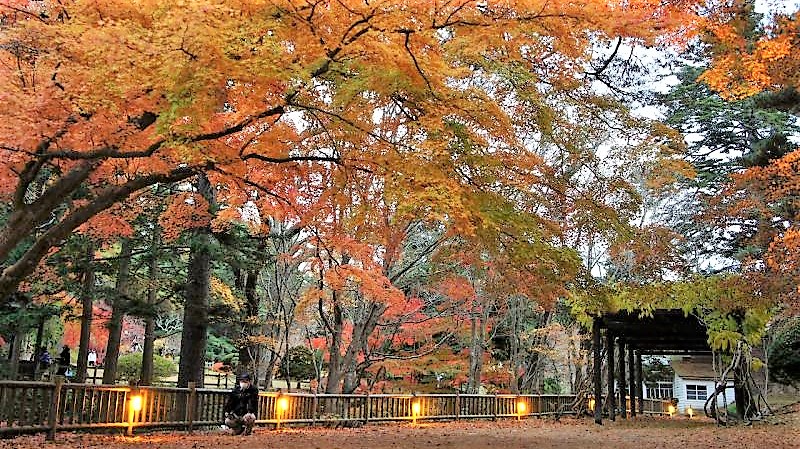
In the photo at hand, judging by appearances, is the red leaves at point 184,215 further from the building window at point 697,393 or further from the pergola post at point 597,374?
the building window at point 697,393

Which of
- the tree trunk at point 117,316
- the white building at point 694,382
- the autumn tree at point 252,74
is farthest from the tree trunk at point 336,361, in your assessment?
the white building at point 694,382

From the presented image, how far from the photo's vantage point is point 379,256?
54.2 feet

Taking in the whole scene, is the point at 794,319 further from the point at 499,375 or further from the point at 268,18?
the point at 268,18

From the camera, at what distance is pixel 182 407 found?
11.0 metres

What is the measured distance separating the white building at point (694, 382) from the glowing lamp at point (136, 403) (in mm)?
30972

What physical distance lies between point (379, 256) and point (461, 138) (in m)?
8.72

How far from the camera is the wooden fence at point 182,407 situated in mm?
8352

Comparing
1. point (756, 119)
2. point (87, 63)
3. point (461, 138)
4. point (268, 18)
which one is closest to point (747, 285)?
point (461, 138)

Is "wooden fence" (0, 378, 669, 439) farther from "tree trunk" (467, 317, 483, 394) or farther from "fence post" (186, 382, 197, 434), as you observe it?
"tree trunk" (467, 317, 483, 394)

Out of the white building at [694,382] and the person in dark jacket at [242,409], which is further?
the white building at [694,382]

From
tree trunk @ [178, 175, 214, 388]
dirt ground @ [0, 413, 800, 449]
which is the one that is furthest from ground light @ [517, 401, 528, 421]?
tree trunk @ [178, 175, 214, 388]

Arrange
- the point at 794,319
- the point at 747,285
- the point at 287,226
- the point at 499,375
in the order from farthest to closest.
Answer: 1. the point at 499,375
2. the point at 794,319
3. the point at 287,226
4. the point at 747,285

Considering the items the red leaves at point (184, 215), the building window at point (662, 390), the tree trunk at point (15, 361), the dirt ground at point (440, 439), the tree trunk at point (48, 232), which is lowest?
the building window at point (662, 390)

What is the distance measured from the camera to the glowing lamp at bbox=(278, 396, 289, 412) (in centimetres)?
1281
